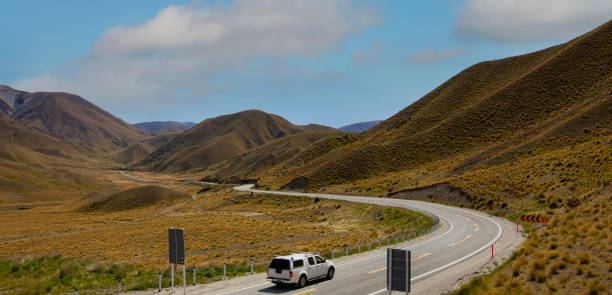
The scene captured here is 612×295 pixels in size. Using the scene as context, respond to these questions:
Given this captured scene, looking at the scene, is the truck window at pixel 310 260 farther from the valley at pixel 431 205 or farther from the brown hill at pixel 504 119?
the brown hill at pixel 504 119

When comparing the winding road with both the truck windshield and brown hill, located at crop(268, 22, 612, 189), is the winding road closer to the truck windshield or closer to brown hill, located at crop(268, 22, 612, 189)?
the truck windshield

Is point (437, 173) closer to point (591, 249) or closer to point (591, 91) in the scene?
point (591, 91)

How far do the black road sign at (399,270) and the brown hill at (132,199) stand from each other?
109830 mm

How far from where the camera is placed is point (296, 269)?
18453 millimetres

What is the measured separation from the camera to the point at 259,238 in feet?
151

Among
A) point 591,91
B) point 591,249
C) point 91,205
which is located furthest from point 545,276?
point 91,205

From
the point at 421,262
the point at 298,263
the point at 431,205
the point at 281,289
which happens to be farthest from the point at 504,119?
the point at 281,289

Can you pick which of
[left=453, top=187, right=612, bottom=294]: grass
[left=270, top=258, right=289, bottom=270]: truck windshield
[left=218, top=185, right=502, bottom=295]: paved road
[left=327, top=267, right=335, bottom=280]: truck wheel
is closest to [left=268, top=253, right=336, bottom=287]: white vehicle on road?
[left=270, top=258, right=289, bottom=270]: truck windshield

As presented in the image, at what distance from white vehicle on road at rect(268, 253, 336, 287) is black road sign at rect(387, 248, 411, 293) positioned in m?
7.10

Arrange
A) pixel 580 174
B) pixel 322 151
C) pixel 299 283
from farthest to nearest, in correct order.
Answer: pixel 322 151
pixel 580 174
pixel 299 283

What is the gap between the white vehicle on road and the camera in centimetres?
1822

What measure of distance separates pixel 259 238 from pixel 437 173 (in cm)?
4729

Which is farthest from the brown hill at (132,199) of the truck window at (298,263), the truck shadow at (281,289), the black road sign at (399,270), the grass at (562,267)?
the black road sign at (399,270)

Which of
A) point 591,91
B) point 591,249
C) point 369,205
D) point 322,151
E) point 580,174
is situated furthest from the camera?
point 322,151
